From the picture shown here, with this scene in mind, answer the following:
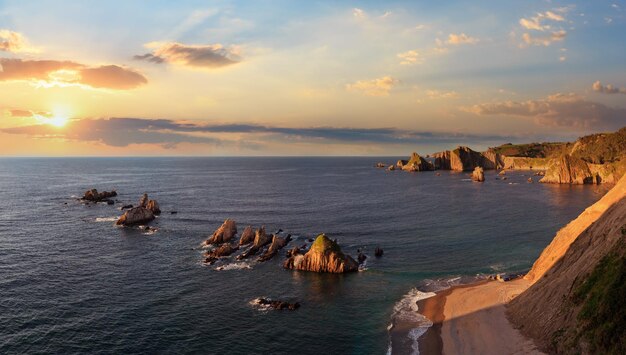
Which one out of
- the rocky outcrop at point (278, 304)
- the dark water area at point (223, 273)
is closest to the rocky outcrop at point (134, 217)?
the dark water area at point (223, 273)

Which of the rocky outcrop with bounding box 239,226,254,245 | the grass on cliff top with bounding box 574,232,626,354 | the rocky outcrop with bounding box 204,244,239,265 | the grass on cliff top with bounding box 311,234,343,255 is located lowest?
the rocky outcrop with bounding box 204,244,239,265

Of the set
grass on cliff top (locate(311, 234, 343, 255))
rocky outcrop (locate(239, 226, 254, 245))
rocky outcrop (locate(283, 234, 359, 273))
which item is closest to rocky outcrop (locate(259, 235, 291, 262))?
rocky outcrop (locate(239, 226, 254, 245))

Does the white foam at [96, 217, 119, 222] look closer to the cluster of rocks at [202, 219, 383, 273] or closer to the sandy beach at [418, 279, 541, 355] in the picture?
the cluster of rocks at [202, 219, 383, 273]

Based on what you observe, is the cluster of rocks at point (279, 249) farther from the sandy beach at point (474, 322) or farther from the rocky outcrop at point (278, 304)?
the sandy beach at point (474, 322)

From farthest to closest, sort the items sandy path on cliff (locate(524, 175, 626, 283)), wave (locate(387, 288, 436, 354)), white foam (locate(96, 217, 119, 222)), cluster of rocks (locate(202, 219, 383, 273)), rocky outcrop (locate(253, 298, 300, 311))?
white foam (locate(96, 217, 119, 222)) < cluster of rocks (locate(202, 219, 383, 273)) < rocky outcrop (locate(253, 298, 300, 311)) < sandy path on cliff (locate(524, 175, 626, 283)) < wave (locate(387, 288, 436, 354))

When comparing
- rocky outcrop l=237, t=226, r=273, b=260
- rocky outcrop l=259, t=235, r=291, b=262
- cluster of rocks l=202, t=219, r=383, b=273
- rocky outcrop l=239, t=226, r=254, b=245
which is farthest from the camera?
rocky outcrop l=239, t=226, r=254, b=245

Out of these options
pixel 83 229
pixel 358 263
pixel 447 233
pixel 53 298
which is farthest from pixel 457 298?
pixel 83 229

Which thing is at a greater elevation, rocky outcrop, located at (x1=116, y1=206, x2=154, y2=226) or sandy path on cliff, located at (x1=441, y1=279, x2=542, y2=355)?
rocky outcrop, located at (x1=116, y1=206, x2=154, y2=226)

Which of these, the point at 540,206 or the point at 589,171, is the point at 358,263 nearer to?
the point at 540,206
